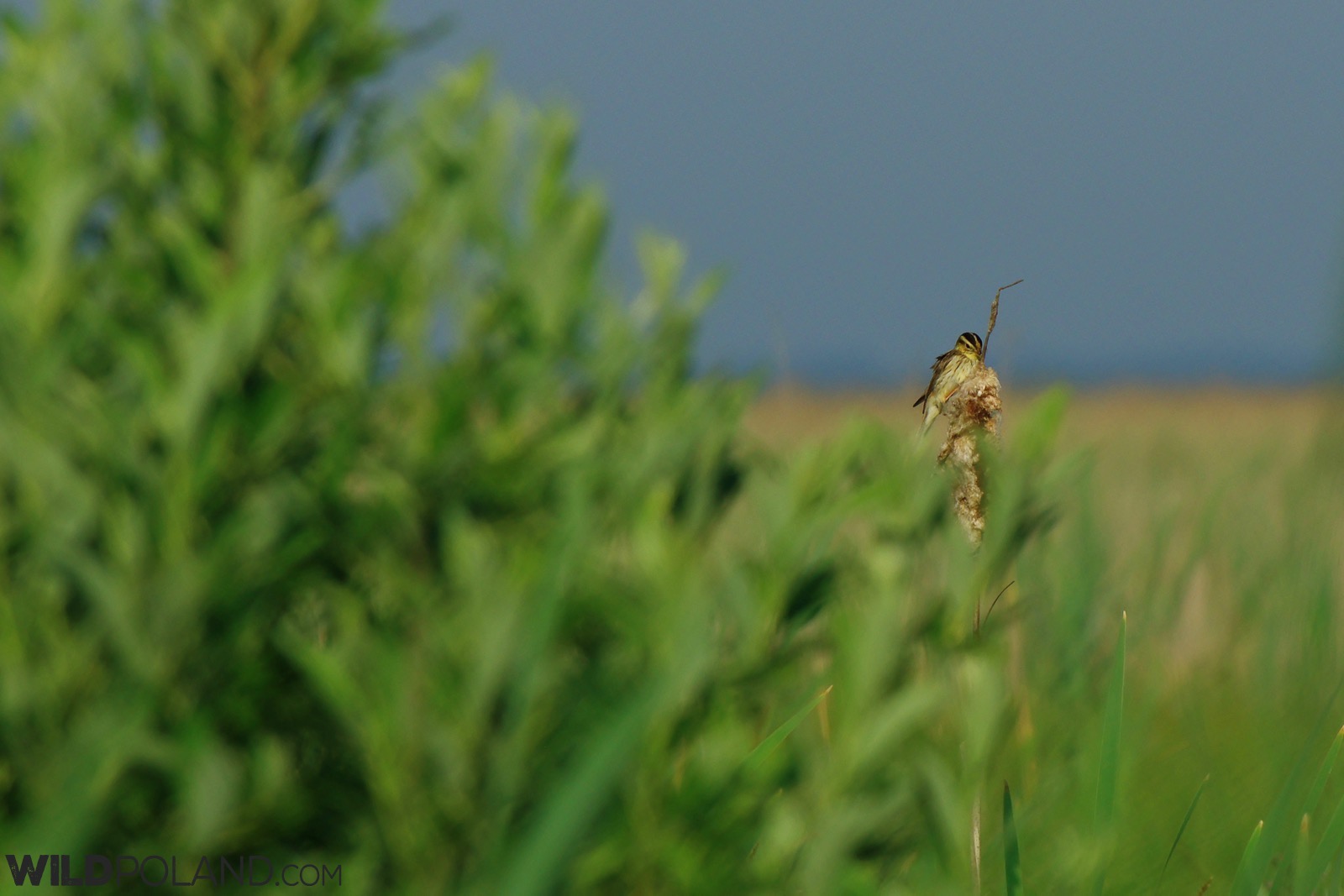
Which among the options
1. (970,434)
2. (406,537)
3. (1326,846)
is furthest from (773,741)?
(1326,846)

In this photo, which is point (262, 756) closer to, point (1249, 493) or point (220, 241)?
point (220, 241)

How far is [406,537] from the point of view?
1.26 meters

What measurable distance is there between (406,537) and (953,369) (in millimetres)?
1019

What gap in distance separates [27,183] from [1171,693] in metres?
4.34

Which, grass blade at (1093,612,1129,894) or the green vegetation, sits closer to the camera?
the green vegetation

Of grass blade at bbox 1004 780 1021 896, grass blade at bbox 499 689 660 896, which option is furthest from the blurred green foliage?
grass blade at bbox 1004 780 1021 896

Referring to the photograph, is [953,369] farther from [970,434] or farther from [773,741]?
[773,741]

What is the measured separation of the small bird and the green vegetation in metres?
0.40

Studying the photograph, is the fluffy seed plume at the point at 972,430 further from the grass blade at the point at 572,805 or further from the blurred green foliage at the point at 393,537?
the grass blade at the point at 572,805

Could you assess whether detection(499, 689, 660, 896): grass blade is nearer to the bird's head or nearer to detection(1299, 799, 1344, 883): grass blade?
the bird's head

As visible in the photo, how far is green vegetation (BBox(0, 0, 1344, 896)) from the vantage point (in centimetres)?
112

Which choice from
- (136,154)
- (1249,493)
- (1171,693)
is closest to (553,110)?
(136,154)

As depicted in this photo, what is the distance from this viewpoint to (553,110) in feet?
4.96

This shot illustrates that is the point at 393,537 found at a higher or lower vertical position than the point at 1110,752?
higher
